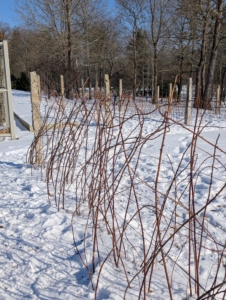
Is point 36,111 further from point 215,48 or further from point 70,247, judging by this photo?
point 215,48

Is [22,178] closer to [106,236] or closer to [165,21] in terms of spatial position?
[106,236]

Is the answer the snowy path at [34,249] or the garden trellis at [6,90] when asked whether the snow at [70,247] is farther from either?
the garden trellis at [6,90]

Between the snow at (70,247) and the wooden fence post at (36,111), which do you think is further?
the wooden fence post at (36,111)

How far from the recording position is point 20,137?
6.45m

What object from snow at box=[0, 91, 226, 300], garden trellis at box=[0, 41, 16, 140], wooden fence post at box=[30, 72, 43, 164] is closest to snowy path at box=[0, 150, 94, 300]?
snow at box=[0, 91, 226, 300]

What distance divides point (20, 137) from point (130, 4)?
1693 cm

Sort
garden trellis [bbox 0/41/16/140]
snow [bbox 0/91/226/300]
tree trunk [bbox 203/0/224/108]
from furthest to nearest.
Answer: tree trunk [bbox 203/0/224/108] < garden trellis [bbox 0/41/16/140] < snow [bbox 0/91/226/300]

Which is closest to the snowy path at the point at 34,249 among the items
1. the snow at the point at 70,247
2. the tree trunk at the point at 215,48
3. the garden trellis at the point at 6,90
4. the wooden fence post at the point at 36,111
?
the snow at the point at 70,247

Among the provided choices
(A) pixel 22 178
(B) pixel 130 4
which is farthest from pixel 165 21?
(A) pixel 22 178

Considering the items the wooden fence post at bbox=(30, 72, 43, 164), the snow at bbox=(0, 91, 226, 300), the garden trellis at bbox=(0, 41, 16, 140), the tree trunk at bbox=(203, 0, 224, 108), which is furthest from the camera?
the tree trunk at bbox=(203, 0, 224, 108)

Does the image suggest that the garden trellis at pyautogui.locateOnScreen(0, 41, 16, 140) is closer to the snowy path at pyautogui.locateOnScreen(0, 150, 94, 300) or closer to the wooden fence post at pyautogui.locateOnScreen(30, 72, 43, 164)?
the wooden fence post at pyautogui.locateOnScreen(30, 72, 43, 164)

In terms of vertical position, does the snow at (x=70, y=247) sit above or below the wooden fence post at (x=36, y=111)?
below

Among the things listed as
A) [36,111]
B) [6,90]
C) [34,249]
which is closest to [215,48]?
[6,90]

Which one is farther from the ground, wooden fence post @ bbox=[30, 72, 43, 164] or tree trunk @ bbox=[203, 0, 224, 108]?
tree trunk @ bbox=[203, 0, 224, 108]
